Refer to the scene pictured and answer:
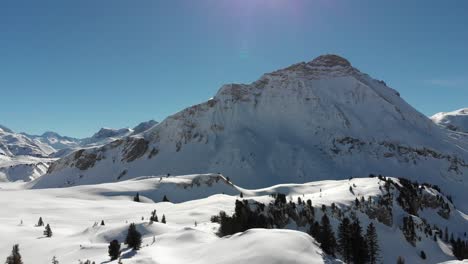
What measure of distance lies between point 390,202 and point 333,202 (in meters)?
23.3

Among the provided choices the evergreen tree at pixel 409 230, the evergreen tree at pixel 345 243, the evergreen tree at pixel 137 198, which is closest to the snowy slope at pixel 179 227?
the evergreen tree at pixel 409 230

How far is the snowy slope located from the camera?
27391 mm

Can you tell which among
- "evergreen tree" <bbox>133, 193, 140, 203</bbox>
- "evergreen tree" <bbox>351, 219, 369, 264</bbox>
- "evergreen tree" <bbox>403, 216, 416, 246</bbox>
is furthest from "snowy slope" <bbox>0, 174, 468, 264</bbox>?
"evergreen tree" <bbox>351, 219, 369, 264</bbox>

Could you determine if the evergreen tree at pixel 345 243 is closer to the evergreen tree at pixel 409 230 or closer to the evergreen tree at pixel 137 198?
the evergreen tree at pixel 409 230

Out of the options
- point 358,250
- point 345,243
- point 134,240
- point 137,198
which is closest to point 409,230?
point 345,243

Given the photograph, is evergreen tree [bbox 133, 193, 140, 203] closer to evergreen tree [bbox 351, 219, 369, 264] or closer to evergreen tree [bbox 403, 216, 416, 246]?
evergreen tree [bbox 351, 219, 369, 264]

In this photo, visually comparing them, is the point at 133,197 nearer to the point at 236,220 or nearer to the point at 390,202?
the point at 236,220

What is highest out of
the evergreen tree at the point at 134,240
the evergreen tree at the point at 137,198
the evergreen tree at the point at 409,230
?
the evergreen tree at the point at 137,198

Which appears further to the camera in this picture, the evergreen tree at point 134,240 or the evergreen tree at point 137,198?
the evergreen tree at point 137,198

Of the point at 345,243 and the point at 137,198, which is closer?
the point at 345,243

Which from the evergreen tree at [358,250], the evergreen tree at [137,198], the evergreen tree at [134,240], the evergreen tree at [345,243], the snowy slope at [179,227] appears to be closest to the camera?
the snowy slope at [179,227]

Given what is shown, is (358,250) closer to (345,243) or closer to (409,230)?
(345,243)

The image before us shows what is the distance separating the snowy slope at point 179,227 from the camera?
89.9 feet

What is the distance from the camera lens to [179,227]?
46.7m
